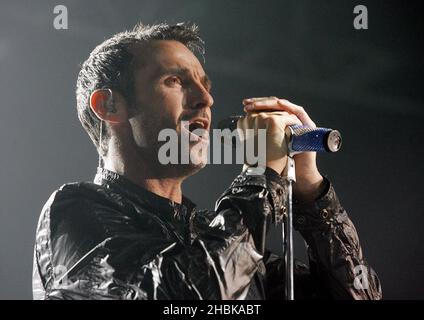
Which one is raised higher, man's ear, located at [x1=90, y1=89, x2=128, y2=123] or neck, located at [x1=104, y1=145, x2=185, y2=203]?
man's ear, located at [x1=90, y1=89, x2=128, y2=123]

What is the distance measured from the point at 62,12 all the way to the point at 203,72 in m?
0.49

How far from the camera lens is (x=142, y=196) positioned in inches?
58.1

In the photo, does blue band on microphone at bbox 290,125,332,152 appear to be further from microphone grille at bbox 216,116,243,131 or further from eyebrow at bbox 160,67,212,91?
eyebrow at bbox 160,67,212,91

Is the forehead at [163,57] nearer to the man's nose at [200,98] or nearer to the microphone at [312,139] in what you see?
the man's nose at [200,98]

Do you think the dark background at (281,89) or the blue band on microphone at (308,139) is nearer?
the blue band on microphone at (308,139)

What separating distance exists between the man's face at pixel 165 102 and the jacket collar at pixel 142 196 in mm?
105

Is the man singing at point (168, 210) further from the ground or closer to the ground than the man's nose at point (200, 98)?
closer to the ground

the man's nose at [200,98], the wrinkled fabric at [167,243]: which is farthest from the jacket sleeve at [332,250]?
the man's nose at [200,98]

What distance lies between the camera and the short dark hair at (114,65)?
5.16ft

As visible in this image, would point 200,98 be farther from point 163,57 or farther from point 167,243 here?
point 167,243

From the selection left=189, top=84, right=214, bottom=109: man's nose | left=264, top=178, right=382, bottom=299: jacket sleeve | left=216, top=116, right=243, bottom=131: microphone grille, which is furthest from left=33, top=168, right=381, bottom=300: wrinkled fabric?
left=189, top=84, right=214, bottom=109: man's nose

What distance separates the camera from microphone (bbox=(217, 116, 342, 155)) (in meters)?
1.27

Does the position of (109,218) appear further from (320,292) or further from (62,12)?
(62,12)

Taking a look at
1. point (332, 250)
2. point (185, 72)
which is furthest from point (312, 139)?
point (185, 72)
